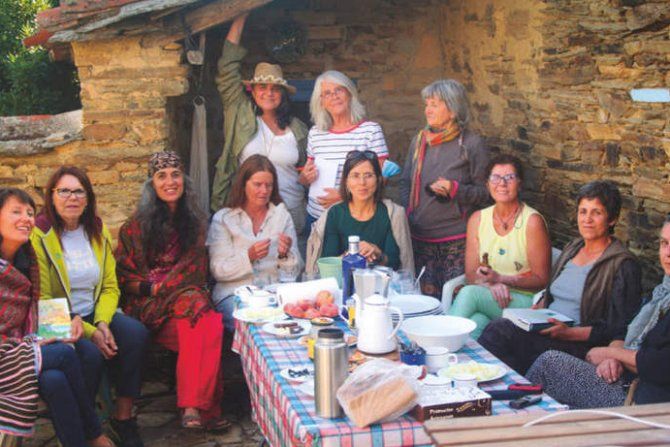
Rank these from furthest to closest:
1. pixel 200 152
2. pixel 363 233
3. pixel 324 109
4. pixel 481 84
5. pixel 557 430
Answer: pixel 481 84 → pixel 200 152 → pixel 324 109 → pixel 363 233 → pixel 557 430

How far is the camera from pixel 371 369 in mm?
2883

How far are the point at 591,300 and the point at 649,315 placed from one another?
0.53 metres

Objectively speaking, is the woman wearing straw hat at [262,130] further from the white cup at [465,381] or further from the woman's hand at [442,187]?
the white cup at [465,381]

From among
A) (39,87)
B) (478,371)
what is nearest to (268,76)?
(478,371)

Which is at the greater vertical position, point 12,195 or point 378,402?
point 12,195

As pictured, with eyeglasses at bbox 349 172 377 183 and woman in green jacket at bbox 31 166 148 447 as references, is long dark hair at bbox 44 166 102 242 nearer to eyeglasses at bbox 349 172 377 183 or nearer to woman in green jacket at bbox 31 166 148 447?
woman in green jacket at bbox 31 166 148 447

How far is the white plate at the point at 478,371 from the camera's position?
10.3 ft

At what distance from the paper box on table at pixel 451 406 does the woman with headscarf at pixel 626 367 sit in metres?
0.99

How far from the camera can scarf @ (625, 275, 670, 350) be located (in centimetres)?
371

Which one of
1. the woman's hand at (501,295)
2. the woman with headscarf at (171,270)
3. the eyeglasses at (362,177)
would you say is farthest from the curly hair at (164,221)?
the woman's hand at (501,295)

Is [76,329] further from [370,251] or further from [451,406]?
[451,406]

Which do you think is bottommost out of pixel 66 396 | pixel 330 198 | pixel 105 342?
pixel 66 396

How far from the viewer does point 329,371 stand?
9.37ft

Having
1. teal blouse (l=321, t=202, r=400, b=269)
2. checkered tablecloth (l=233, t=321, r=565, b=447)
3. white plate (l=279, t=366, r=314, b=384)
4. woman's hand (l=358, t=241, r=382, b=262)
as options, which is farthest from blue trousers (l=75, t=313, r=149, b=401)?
white plate (l=279, t=366, r=314, b=384)
